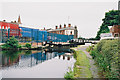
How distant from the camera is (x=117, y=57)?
3.53 meters

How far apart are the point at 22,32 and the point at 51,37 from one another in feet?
29.7

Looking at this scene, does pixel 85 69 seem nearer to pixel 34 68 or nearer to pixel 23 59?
pixel 34 68

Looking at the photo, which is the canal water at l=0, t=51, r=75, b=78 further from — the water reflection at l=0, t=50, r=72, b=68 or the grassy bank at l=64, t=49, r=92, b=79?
the grassy bank at l=64, t=49, r=92, b=79

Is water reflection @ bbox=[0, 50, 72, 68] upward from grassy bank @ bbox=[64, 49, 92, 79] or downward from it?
downward

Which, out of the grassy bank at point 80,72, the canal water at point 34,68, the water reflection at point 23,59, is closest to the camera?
the grassy bank at point 80,72

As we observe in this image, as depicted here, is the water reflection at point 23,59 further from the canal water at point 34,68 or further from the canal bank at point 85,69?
the canal bank at point 85,69

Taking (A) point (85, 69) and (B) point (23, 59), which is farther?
(B) point (23, 59)

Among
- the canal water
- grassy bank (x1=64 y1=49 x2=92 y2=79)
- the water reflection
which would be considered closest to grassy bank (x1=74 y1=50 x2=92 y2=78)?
Result: grassy bank (x1=64 y1=49 x2=92 y2=79)

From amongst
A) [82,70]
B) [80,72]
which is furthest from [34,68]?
[80,72]

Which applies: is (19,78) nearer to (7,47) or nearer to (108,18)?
(7,47)

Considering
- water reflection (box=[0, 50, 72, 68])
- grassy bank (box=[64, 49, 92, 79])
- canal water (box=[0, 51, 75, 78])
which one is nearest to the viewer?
grassy bank (box=[64, 49, 92, 79])

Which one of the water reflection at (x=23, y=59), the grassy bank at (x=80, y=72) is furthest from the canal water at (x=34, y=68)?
the grassy bank at (x=80, y=72)

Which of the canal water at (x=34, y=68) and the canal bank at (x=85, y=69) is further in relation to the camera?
the canal water at (x=34, y=68)

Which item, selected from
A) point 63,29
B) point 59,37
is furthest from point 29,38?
point 63,29
